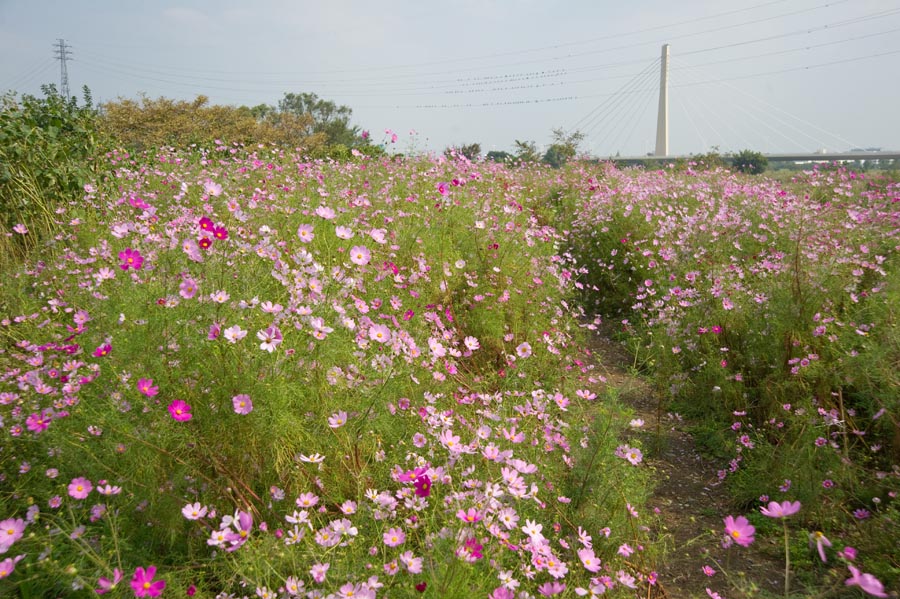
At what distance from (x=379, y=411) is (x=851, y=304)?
2.68 m

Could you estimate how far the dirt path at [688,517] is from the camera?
78.0 inches

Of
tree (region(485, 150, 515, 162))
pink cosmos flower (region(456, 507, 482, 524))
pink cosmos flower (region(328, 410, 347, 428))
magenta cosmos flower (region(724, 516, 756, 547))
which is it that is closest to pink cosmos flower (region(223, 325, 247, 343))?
pink cosmos flower (region(328, 410, 347, 428))

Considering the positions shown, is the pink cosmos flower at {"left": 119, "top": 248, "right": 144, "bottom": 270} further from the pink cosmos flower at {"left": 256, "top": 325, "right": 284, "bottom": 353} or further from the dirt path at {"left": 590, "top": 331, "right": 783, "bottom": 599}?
the dirt path at {"left": 590, "top": 331, "right": 783, "bottom": 599}

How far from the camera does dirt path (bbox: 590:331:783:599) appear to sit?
198 centimetres

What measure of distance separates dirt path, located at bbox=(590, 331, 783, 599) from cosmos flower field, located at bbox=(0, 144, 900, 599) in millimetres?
74

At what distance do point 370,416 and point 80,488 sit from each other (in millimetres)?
855

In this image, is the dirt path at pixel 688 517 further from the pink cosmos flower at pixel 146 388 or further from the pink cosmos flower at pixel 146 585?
the pink cosmos flower at pixel 146 388

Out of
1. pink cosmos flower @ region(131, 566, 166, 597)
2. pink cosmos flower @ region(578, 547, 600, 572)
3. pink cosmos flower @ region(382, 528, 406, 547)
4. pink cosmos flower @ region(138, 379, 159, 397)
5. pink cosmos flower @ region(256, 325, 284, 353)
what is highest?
pink cosmos flower @ region(256, 325, 284, 353)

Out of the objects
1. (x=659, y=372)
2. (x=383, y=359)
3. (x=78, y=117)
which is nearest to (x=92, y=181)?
(x=78, y=117)

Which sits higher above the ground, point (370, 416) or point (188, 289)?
point (188, 289)

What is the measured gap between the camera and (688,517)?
8.02 ft

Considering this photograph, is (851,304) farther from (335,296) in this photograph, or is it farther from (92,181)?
(92,181)

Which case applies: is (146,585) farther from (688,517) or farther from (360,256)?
(688,517)

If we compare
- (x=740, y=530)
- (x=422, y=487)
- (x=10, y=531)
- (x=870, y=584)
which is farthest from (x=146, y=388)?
(x=870, y=584)
